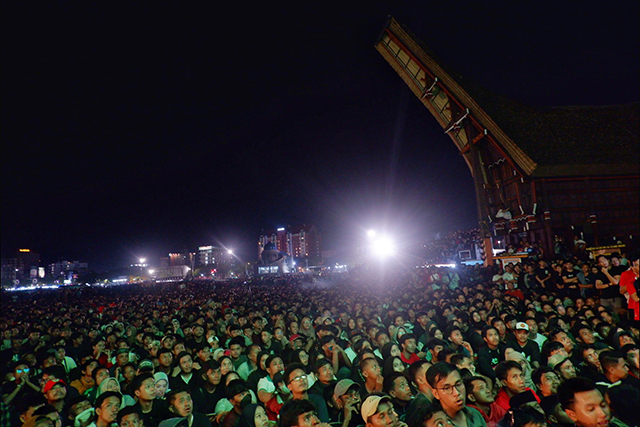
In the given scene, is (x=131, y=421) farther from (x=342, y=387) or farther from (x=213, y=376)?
(x=342, y=387)

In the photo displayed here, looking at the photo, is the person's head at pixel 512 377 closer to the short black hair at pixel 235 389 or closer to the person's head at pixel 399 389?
the person's head at pixel 399 389

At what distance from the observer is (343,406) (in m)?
4.31

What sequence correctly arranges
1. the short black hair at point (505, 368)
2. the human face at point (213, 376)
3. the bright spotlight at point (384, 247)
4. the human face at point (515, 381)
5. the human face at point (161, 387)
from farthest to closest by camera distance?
the bright spotlight at point (384, 247)
the human face at point (213, 376)
the human face at point (161, 387)
the short black hair at point (505, 368)
the human face at point (515, 381)

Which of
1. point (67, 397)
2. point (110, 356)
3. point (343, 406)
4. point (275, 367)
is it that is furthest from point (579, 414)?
point (110, 356)

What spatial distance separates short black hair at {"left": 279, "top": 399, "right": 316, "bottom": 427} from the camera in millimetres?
3436

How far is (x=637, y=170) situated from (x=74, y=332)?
21.7 meters

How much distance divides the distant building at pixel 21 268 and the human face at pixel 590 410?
115794mm

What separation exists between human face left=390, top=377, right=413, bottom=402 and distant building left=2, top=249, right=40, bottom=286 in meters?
114

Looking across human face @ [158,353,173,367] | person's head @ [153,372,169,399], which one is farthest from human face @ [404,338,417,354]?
human face @ [158,353,173,367]

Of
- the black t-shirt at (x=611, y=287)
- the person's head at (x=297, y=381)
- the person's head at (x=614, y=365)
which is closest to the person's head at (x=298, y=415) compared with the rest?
the person's head at (x=297, y=381)

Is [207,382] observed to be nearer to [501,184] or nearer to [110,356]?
[110,356]

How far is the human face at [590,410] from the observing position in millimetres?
3254

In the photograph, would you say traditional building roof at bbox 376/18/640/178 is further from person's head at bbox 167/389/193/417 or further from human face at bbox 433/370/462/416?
person's head at bbox 167/389/193/417

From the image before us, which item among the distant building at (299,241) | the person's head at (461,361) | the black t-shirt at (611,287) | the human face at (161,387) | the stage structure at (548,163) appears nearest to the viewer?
the person's head at (461,361)
